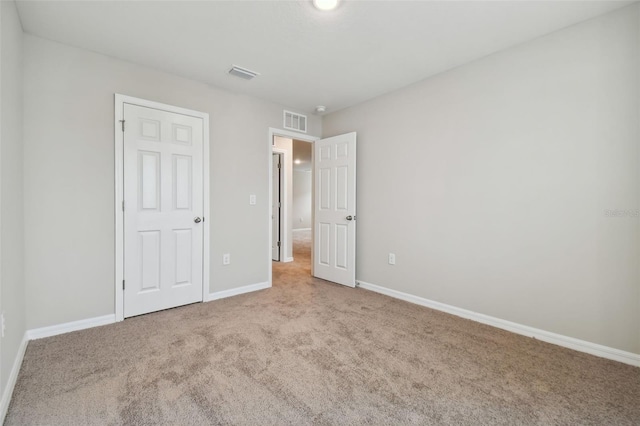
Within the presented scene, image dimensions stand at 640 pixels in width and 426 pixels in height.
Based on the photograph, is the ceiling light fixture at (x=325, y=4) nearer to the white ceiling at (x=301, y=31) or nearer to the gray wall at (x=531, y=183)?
the white ceiling at (x=301, y=31)

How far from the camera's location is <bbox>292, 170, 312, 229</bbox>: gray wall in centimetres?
1098

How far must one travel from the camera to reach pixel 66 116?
2.42 metres

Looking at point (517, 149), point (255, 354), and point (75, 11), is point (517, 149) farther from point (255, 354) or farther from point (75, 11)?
point (75, 11)

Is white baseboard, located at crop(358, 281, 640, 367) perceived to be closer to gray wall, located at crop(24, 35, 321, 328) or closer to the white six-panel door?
the white six-panel door

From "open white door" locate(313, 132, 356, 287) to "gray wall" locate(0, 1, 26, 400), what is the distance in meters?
3.01

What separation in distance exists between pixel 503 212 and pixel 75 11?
364cm

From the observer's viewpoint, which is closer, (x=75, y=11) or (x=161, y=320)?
(x=75, y=11)

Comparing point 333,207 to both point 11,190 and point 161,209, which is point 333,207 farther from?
point 11,190

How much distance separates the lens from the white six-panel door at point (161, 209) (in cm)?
274

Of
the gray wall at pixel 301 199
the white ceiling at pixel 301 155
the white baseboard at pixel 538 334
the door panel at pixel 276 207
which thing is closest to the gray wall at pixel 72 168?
the door panel at pixel 276 207

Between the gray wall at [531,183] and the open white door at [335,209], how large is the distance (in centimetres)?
58

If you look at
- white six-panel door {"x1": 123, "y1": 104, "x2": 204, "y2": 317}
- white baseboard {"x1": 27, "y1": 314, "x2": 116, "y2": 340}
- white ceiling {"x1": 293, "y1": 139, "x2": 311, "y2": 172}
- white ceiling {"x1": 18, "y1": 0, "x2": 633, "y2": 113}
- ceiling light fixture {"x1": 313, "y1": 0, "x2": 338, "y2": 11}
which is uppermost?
white ceiling {"x1": 293, "y1": 139, "x2": 311, "y2": 172}

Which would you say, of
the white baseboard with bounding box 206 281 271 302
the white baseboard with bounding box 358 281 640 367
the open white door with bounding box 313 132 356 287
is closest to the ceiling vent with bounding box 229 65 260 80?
the open white door with bounding box 313 132 356 287

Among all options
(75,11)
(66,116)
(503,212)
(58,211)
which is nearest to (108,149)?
(66,116)
